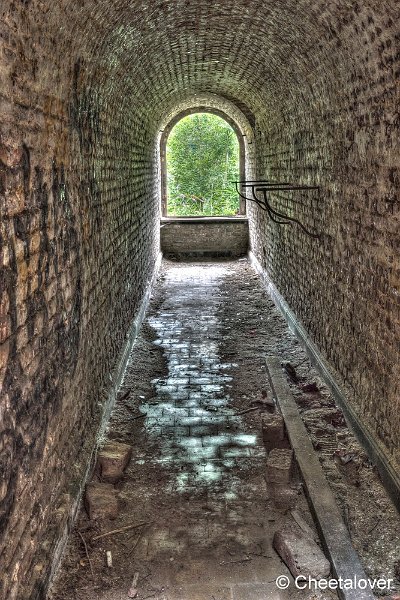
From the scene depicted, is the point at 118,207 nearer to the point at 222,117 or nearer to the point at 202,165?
the point at 222,117

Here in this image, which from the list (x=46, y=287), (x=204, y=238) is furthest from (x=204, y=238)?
(x=46, y=287)

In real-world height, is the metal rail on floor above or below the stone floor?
above

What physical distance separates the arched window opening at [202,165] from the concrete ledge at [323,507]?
18257mm

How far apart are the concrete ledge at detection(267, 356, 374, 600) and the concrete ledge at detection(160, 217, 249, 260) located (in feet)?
31.9

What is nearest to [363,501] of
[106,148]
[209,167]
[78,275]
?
[78,275]

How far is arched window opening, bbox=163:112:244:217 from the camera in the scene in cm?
2342

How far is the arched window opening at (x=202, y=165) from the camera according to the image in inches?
922

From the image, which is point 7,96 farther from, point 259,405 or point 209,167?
point 209,167


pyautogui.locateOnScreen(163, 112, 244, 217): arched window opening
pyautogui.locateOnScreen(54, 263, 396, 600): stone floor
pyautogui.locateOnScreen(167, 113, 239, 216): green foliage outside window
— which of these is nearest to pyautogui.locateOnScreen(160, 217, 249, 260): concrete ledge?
pyautogui.locateOnScreen(54, 263, 396, 600): stone floor

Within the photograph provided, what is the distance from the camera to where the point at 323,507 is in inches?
166

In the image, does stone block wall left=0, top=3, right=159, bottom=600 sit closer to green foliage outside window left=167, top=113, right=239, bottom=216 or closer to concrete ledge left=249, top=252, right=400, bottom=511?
concrete ledge left=249, top=252, right=400, bottom=511

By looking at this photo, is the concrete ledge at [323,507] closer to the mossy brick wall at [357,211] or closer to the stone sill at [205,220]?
the mossy brick wall at [357,211]

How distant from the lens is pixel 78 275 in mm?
4629

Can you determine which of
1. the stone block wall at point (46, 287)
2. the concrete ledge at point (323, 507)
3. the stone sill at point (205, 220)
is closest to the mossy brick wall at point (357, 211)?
the concrete ledge at point (323, 507)
